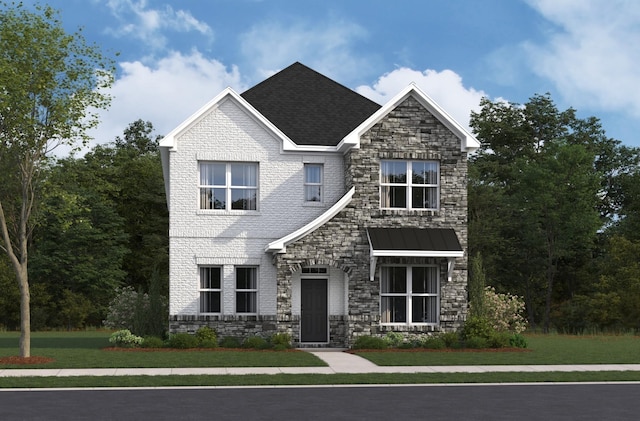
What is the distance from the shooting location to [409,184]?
97.5ft

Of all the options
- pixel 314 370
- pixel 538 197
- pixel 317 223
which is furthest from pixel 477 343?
pixel 538 197

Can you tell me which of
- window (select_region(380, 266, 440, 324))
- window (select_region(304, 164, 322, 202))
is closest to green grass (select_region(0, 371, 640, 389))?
window (select_region(380, 266, 440, 324))

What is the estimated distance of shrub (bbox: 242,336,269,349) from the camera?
28.1 metres

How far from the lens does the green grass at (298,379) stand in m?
17.7

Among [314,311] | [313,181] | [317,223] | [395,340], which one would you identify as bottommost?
[395,340]

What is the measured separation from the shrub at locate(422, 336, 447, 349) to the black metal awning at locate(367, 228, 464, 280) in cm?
232

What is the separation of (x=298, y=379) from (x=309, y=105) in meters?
16.5

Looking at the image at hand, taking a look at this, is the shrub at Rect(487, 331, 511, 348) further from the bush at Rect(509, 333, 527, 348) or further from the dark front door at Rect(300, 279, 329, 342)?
the dark front door at Rect(300, 279, 329, 342)

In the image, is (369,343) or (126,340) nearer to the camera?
(369,343)

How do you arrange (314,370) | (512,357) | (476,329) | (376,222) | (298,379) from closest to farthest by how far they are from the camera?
(298,379)
(314,370)
(512,357)
(476,329)
(376,222)

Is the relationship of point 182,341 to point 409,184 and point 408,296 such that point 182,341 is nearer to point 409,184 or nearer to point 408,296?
point 408,296

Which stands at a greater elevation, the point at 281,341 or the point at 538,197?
the point at 538,197

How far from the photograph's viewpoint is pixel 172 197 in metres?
29.5

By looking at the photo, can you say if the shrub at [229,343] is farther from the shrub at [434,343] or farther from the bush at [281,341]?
the shrub at [434,343]
